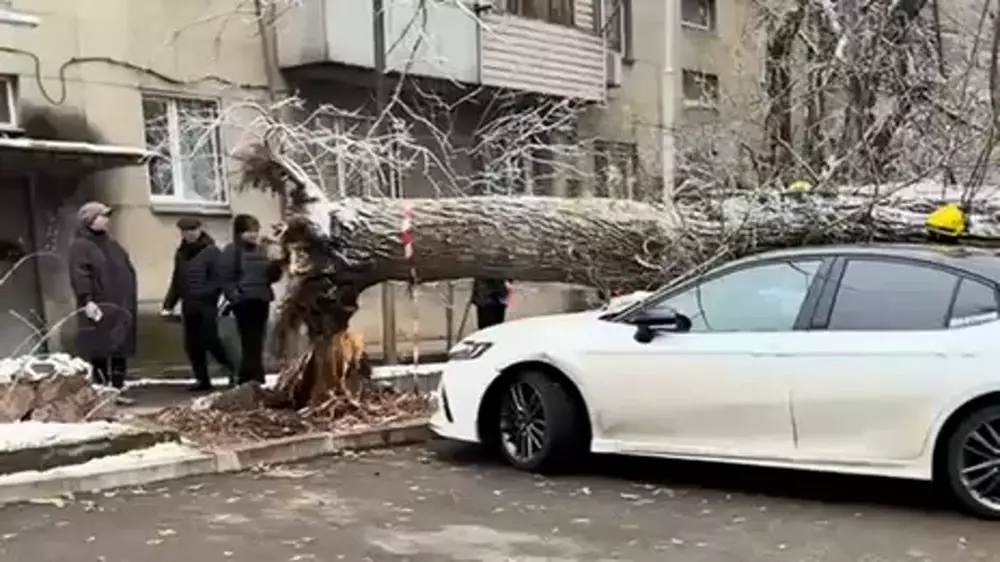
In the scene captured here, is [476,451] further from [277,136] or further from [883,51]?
[883,51]

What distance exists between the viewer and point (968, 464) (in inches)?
236

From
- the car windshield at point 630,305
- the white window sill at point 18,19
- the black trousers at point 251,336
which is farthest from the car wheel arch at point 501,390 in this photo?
the white window sill at point 18,19

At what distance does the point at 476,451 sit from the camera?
8.23m

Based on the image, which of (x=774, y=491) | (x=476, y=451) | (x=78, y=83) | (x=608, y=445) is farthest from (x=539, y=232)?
(x=78, y=83)

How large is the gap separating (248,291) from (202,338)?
2.91ft

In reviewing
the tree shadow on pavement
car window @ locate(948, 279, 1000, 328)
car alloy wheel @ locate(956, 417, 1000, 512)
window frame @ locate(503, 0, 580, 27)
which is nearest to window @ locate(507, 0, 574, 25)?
window frame @ locate(503, 0, 580, 27)

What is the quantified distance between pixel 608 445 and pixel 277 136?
3.48 meters

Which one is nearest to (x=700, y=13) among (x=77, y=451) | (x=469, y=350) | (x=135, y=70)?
(x=135, y=70)

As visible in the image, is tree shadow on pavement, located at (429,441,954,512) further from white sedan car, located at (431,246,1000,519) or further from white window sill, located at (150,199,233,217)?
white window sill, located at (150,199,233,217)

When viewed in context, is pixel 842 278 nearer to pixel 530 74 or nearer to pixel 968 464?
pixel 968 464

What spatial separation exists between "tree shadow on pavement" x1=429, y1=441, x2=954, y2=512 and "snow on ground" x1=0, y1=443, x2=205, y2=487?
5.70ft

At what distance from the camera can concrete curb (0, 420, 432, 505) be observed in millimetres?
7078

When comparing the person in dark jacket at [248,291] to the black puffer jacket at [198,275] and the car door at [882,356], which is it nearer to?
the black puffer jacket at [198,275]

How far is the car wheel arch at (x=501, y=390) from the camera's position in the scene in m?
7.33
